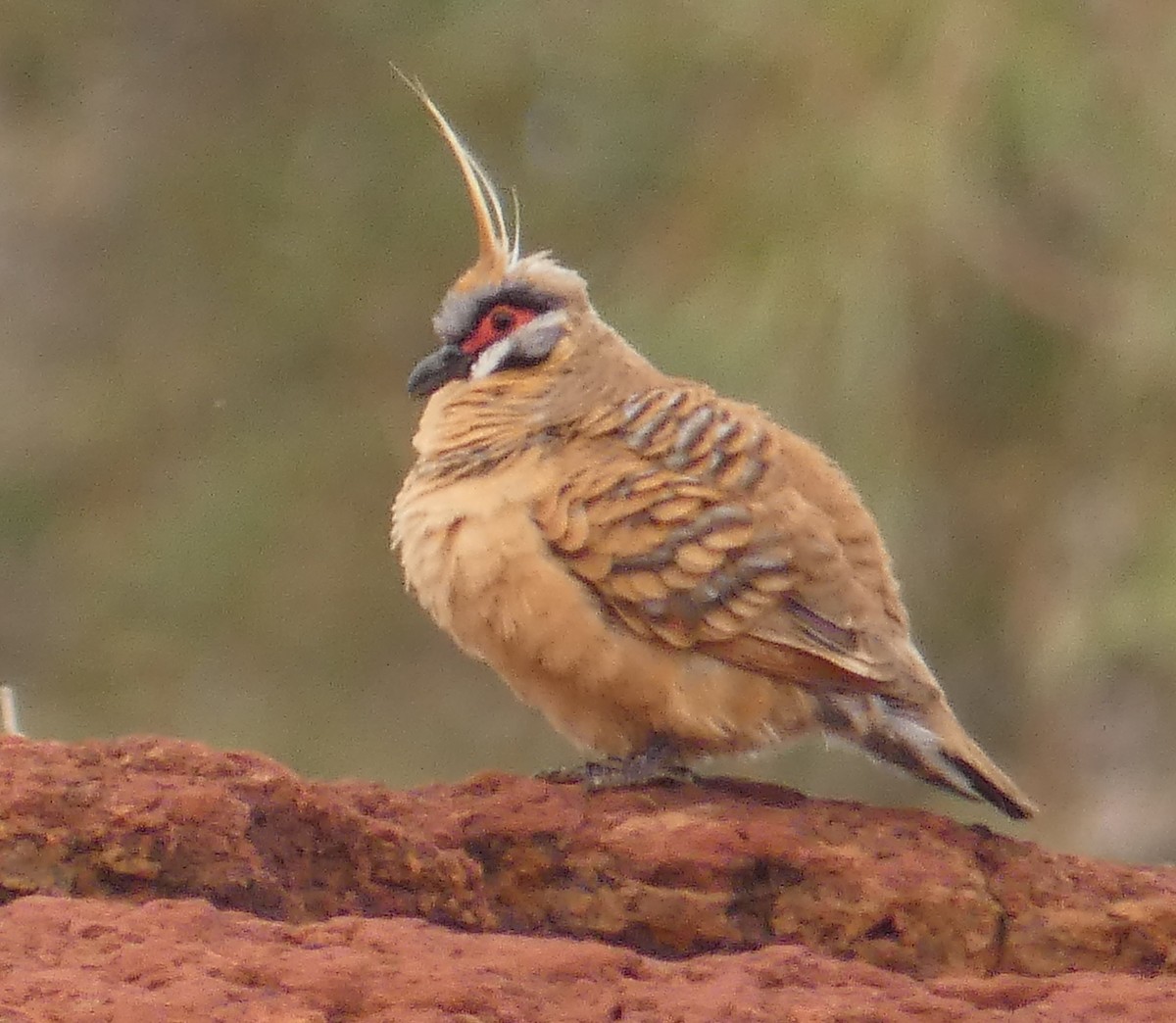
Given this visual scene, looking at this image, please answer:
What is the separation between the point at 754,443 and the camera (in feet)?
13.9

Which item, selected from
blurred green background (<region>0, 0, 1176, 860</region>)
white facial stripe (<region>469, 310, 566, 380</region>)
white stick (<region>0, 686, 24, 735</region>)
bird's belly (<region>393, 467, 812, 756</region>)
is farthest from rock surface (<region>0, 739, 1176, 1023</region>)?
blurred green background (<region>0, 0, 1176, 860</region>)

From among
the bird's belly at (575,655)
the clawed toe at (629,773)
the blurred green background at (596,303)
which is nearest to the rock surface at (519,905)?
the clawed toe at (629,773)

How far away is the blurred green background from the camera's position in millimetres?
7211

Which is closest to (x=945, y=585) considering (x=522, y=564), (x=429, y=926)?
(x=522, y=564)

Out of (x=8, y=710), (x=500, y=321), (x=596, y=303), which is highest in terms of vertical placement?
(x=596, y=303)

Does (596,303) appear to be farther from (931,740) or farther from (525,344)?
(931,740)

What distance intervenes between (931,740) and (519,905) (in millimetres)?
1056

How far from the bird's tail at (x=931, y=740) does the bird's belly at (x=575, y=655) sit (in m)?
0.08

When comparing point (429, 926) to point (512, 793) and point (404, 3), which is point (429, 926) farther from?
point (404, 3)

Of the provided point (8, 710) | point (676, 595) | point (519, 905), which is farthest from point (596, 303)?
point (519, 905)

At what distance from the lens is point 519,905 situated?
331 cm

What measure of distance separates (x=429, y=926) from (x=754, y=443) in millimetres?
1666

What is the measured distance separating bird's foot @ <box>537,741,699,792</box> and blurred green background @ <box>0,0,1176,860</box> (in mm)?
3100

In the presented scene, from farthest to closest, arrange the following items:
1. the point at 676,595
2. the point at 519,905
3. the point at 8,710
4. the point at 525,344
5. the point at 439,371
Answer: the point at 439,371, the point at 525,344, the point at 676,595, the point at 8,710, the point at 519,905
